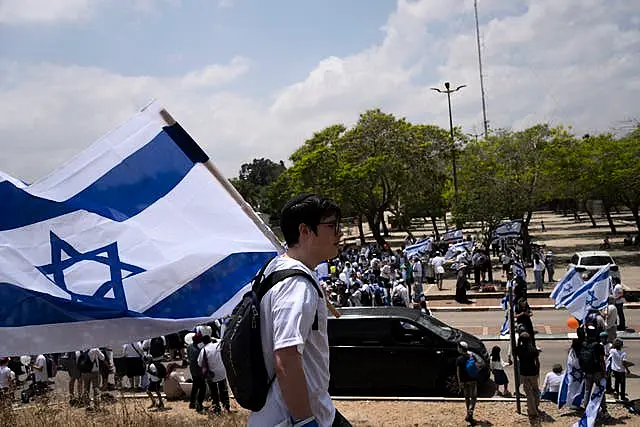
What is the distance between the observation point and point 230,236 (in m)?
5.66

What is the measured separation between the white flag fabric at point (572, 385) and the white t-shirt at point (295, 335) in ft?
24.4

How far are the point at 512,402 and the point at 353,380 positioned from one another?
259 centimetres

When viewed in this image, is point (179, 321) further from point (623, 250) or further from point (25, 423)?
point (623, 250)

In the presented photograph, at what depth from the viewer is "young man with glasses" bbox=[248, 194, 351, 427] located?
7.83ft

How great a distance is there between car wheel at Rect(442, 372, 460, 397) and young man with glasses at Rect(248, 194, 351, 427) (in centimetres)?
824

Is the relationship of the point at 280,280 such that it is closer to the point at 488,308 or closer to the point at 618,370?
the point at 618,370

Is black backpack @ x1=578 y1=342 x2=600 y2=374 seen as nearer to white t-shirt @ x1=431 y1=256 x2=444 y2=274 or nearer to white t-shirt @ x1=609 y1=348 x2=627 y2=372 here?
white t-shirt @ x1=609 y1=348 x2=627 y2=372

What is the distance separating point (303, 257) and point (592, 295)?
10162 millimetres

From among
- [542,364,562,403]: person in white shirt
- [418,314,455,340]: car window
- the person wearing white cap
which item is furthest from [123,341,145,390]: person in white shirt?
[542,364,562,403]: person in white shirt

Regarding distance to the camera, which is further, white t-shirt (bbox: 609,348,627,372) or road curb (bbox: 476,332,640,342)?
road curb (bbox: 476,332,640,342)

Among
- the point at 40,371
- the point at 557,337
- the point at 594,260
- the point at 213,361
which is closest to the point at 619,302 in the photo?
the point at 557,337

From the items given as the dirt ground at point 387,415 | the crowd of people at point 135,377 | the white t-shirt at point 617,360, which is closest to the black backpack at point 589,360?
the dirt ground at point 387,415

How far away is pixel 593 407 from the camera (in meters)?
8.38

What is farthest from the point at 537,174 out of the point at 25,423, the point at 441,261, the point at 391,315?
the point at 25,423
